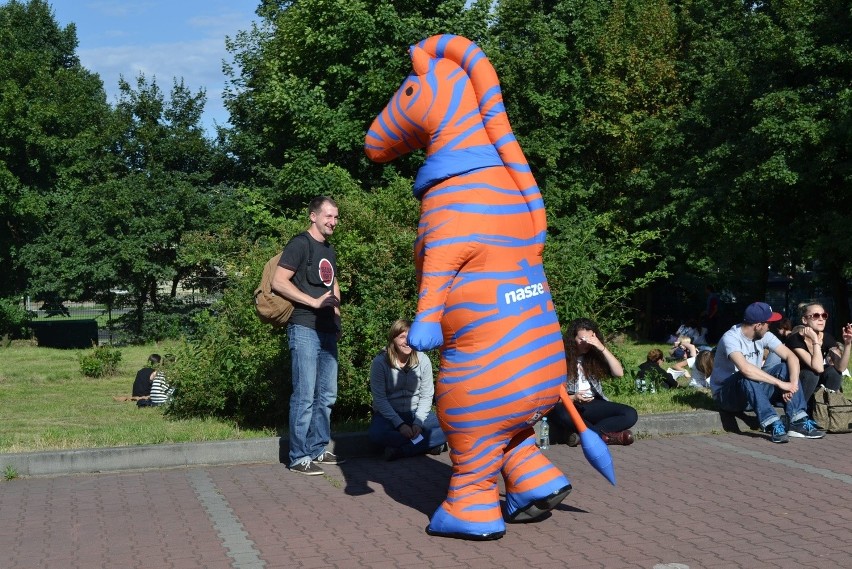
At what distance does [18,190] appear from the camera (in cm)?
3284

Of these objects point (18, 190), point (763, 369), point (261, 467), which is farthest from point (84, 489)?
point (18, 190)

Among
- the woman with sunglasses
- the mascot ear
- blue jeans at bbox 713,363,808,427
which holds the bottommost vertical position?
blue jeans at bbox 713,363,808,427

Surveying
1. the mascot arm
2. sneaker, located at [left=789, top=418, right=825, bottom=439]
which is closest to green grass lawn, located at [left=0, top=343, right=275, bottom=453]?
the mascot arm

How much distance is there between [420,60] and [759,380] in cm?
487

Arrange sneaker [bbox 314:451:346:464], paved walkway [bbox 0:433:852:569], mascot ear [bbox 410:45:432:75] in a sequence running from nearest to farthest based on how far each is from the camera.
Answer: paved walkway [bbox 0:433:852:569], mascot ear [bbox 410:45:432:75], sneaker [bbox 314:451:346:464]

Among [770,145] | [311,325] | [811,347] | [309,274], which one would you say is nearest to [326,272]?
[309,274]

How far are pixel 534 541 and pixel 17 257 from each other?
3064 cm

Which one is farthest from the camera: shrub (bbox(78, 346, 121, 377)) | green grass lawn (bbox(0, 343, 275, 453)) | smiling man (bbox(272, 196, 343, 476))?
shrub (bbox(78, 346, 121, 377))

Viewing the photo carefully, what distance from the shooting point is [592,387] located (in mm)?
9461

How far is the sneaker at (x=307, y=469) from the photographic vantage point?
8242mm

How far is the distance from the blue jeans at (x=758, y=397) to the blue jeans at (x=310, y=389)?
4.05 m

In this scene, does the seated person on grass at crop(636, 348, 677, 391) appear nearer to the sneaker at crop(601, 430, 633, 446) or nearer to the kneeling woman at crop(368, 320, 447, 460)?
the sneaker at crop(601, 430, 633, 446)

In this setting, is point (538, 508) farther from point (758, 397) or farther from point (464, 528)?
point (758, 397)

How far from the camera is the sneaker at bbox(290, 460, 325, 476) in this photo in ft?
27.0
